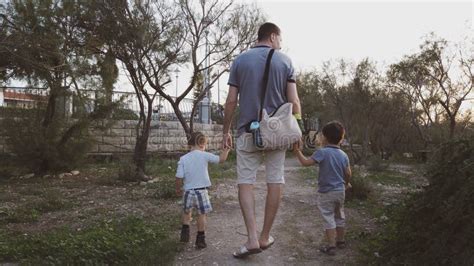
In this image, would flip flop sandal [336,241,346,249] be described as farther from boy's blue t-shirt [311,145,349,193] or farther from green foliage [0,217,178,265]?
green foliage [0,217,178,265]

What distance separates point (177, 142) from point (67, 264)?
1540cm

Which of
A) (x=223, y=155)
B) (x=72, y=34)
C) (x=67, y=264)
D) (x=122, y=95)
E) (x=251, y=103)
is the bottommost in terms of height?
(x=67, y=264)

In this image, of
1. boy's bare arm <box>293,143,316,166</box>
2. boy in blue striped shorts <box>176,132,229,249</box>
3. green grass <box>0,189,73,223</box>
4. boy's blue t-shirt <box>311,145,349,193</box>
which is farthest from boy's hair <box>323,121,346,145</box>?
green grass <box>0,189,73,223</box>

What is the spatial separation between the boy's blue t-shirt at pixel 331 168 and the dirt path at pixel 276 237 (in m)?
0.66

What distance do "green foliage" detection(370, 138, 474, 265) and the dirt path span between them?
64 cm

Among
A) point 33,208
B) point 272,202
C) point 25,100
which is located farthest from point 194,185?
point 25,100

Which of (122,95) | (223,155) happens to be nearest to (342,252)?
(223,155)

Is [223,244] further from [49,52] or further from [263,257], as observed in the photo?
[49,52]

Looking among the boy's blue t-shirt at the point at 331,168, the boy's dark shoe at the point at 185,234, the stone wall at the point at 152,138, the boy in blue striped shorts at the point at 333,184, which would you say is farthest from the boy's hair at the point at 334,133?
the stone wall at the point at 152,138

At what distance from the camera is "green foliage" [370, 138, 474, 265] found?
11.3 feet

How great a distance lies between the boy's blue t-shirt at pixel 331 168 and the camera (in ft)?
16.5

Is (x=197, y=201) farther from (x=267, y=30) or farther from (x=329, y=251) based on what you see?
(x=267, y=30)

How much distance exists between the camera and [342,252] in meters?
4.81

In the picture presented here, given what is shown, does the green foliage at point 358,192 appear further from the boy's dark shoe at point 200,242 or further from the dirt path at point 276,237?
the boy's dark shoe at point 200,242
